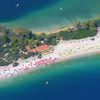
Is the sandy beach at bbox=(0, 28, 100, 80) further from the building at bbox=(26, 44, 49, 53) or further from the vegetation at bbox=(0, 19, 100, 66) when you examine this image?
the building at bbox=(26, 44, 49, 53)

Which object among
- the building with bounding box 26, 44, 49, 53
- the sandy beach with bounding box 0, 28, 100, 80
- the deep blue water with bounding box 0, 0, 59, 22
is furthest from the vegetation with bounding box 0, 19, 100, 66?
the deep blue water with bounding box 0, 0, 59, 22

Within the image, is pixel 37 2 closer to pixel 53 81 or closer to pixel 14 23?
pixel 14 23

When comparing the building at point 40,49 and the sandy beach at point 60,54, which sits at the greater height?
the building at point 40,49

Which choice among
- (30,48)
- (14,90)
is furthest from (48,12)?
(14,90)

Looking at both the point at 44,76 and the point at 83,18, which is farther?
the point at 83,18

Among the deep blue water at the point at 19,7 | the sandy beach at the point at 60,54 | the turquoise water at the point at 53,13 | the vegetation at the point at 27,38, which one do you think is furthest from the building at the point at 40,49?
the deep blue water at the point at 19,7

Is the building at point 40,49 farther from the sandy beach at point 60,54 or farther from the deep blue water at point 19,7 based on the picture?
the deep blue water at point 19,7

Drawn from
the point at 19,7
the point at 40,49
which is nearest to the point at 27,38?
the point at 40,49
